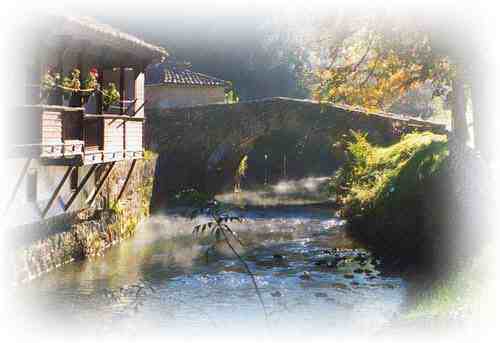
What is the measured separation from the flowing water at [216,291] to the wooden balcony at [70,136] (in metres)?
2.62

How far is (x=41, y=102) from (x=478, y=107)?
9.26 meters

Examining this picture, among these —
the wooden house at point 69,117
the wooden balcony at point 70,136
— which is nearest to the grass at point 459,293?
the wooden balcony at point 70,136

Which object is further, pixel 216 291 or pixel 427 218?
pixel 427 218

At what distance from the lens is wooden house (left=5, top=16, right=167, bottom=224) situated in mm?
11531

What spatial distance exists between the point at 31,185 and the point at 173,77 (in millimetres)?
17784

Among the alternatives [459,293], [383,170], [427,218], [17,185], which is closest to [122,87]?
[17,185]

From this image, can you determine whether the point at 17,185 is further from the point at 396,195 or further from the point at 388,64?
the point at 396,195

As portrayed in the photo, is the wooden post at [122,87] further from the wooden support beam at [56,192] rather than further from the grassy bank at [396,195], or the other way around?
the grassy bank at [396,195]

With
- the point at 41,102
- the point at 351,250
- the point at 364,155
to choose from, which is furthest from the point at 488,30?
the point at 364,155

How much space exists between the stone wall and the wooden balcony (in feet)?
5.69

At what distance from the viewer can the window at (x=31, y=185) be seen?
1345 centimetres

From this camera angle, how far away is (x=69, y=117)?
13.0 meters

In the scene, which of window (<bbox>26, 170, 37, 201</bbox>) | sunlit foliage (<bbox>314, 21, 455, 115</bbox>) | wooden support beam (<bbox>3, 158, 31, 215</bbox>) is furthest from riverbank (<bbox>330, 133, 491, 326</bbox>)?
window (<bbox>26, 170, 37, 201</bbox>)

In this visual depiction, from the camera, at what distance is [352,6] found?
531 inches
